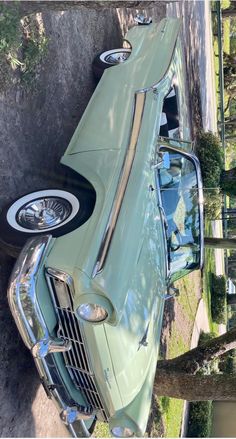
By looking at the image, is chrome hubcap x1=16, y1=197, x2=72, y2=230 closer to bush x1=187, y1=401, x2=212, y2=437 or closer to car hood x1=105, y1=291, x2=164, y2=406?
car hood x1=105, y1=291, x2=164, y2=406

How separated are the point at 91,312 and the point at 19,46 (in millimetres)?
3039

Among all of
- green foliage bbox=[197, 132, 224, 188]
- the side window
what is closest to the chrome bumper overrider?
the side window

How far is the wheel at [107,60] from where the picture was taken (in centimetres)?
752

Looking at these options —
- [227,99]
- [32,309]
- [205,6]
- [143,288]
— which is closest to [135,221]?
[143,288]

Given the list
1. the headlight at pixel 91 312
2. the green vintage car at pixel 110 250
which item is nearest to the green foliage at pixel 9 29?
the green vintage car at pixel 110 250

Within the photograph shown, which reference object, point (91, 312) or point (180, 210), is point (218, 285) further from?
point (91, 312)

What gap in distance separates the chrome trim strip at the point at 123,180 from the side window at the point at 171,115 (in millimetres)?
459

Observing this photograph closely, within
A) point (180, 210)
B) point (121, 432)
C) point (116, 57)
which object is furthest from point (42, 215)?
point (116, 57)

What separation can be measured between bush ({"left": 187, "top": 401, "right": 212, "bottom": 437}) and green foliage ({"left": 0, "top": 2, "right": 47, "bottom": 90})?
7.72 metres

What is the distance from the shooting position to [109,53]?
7762mm

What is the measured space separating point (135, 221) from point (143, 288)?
0.67 m

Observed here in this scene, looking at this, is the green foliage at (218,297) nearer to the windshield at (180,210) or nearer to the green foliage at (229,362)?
the green foliage at (229,362)

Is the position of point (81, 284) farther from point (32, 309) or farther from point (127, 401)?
point (127, 401)

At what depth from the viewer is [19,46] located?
5.50 m
